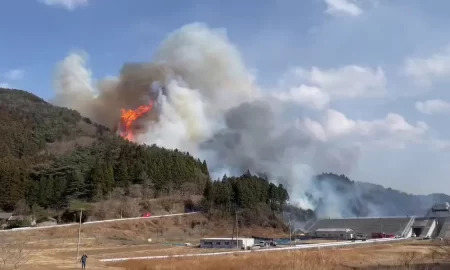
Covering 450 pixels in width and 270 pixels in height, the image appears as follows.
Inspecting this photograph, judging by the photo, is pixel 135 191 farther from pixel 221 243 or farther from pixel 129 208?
pixel 221 243

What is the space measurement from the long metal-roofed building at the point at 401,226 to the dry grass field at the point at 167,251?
21.3 metres

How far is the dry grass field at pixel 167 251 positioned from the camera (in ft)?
146

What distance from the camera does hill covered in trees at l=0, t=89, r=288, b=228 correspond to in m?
100

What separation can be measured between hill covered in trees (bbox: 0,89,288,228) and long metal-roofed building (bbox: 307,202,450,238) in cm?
1483

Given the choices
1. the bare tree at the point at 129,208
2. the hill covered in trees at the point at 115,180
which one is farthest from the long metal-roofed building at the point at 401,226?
the bare tree at the point at 129,208

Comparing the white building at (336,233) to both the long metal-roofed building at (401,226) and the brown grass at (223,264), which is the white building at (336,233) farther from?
the brown grass at (223,264)

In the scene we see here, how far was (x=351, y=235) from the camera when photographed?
4097 inches

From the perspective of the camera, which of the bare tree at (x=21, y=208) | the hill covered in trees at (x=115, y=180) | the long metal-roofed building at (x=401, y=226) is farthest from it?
the long metal-roofed building at (x=401, y=226)

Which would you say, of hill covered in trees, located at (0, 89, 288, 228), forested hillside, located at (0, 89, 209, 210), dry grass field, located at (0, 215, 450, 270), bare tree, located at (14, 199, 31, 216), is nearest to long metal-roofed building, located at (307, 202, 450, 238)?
hill covered in trees, located at (0, 89, 288, 228)

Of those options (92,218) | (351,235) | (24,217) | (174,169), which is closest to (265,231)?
(351,235)

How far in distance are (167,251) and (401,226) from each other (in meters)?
68.2

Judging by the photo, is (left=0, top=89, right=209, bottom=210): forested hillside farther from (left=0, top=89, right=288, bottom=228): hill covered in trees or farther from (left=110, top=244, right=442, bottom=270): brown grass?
(left=110, top=244, right=442, bottom=270): brown grass

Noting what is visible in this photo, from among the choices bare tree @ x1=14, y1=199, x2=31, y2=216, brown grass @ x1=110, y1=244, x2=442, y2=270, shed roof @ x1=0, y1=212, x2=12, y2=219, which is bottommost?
brown grass @ x1=110, y1=244, x2=442, y2=270

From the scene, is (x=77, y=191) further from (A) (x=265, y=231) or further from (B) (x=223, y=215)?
(A) (x=265, y=231)
